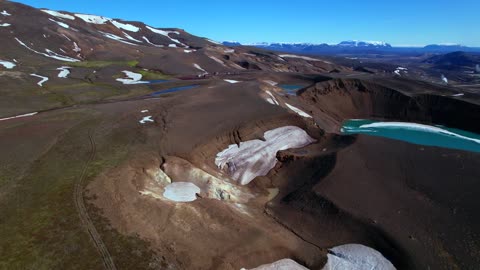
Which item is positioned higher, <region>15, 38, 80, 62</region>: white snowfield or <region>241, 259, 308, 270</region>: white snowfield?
<region>15, 38, 80, 62</region>: white snowfield

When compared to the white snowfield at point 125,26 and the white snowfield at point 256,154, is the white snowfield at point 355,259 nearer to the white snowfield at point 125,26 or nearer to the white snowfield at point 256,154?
the white snowfield at point 256,154

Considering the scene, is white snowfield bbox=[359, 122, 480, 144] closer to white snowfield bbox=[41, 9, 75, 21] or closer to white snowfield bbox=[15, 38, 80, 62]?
white snowfield bbox=[15, 38, 80, 62]

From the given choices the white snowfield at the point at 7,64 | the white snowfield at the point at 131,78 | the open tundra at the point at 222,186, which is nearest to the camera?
the open tundra at the point at 222,186

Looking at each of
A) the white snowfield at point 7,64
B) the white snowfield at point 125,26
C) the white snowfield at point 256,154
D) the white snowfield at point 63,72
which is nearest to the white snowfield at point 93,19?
the white snowfield at point 125,26

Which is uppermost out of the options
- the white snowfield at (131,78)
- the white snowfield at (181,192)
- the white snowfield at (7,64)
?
the white snowfield at (7,64)

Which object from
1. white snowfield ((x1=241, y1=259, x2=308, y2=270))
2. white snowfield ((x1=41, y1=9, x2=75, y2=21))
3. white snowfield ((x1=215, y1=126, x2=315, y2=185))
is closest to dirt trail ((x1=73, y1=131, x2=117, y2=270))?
white snowfield ((x1=241, y1=259, x2=308, y2=270))

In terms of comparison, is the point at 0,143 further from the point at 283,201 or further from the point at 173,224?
the point at 283,201
